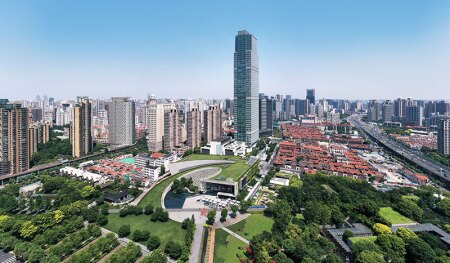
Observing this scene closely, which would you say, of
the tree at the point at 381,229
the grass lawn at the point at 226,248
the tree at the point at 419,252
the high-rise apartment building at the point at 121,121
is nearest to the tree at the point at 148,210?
the grass lawn at the point at 226,248

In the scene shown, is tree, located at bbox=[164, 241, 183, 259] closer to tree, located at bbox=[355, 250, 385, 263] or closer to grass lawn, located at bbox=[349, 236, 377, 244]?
tree, located at bbox=[355, 250, 385, 263]

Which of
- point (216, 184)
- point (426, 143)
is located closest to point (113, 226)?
point (216, 184)

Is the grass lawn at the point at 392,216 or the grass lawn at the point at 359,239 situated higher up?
the grass lawn at the point at 392,216

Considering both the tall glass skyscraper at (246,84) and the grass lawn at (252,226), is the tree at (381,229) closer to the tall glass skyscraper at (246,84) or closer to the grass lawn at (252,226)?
the grass lawn at (252,226)

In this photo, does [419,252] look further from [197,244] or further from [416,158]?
[416,158]

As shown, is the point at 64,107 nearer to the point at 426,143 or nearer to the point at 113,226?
the point at 113,226

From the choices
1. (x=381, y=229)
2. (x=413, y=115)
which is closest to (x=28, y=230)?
(x=381, y=229)

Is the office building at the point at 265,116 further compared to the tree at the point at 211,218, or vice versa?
the office building at the point at 265,116
